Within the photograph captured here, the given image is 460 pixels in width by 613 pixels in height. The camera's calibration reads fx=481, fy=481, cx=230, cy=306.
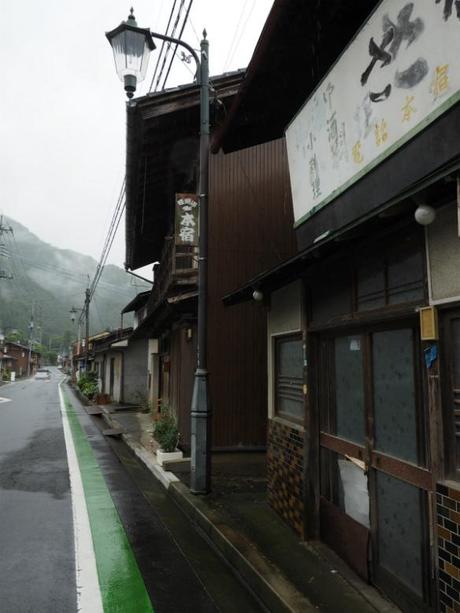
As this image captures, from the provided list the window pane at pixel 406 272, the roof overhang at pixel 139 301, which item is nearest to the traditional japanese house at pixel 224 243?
the window pane at pixel 406 272

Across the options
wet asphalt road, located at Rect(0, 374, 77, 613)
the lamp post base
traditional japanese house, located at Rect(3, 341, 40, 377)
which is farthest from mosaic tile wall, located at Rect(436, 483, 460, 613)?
traditional japanese house, located at Rect(3, 341, 40, 377)

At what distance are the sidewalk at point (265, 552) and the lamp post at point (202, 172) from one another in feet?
2.08

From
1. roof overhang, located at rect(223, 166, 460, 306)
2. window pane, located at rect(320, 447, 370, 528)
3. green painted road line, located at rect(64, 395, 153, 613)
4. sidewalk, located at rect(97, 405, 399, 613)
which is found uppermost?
roof overhang, located at rect(223, 166, 460, 306)

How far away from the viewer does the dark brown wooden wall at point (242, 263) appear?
1079 centimetres

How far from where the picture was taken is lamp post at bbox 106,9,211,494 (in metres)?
7.03

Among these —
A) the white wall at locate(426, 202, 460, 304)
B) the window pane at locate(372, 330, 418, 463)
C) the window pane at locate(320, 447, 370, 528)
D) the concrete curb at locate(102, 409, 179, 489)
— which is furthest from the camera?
the concrete curb at locate(102, 409, 179, 489)

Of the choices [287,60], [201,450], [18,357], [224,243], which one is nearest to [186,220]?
[224,243]

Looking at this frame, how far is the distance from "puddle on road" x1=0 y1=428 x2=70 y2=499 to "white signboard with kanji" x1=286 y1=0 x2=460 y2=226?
6494 mm

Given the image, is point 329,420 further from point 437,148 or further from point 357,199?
point 437,148

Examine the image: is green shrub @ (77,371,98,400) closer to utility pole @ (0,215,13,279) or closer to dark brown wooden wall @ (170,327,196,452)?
utility pole @ (0,215,13,279)

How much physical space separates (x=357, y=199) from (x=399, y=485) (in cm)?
287

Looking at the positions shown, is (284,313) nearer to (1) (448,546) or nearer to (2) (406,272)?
(2) (406,272)

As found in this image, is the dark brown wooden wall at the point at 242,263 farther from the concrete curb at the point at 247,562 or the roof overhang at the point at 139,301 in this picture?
the roof overhang at the point at 139,301

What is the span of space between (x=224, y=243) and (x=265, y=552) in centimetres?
742
